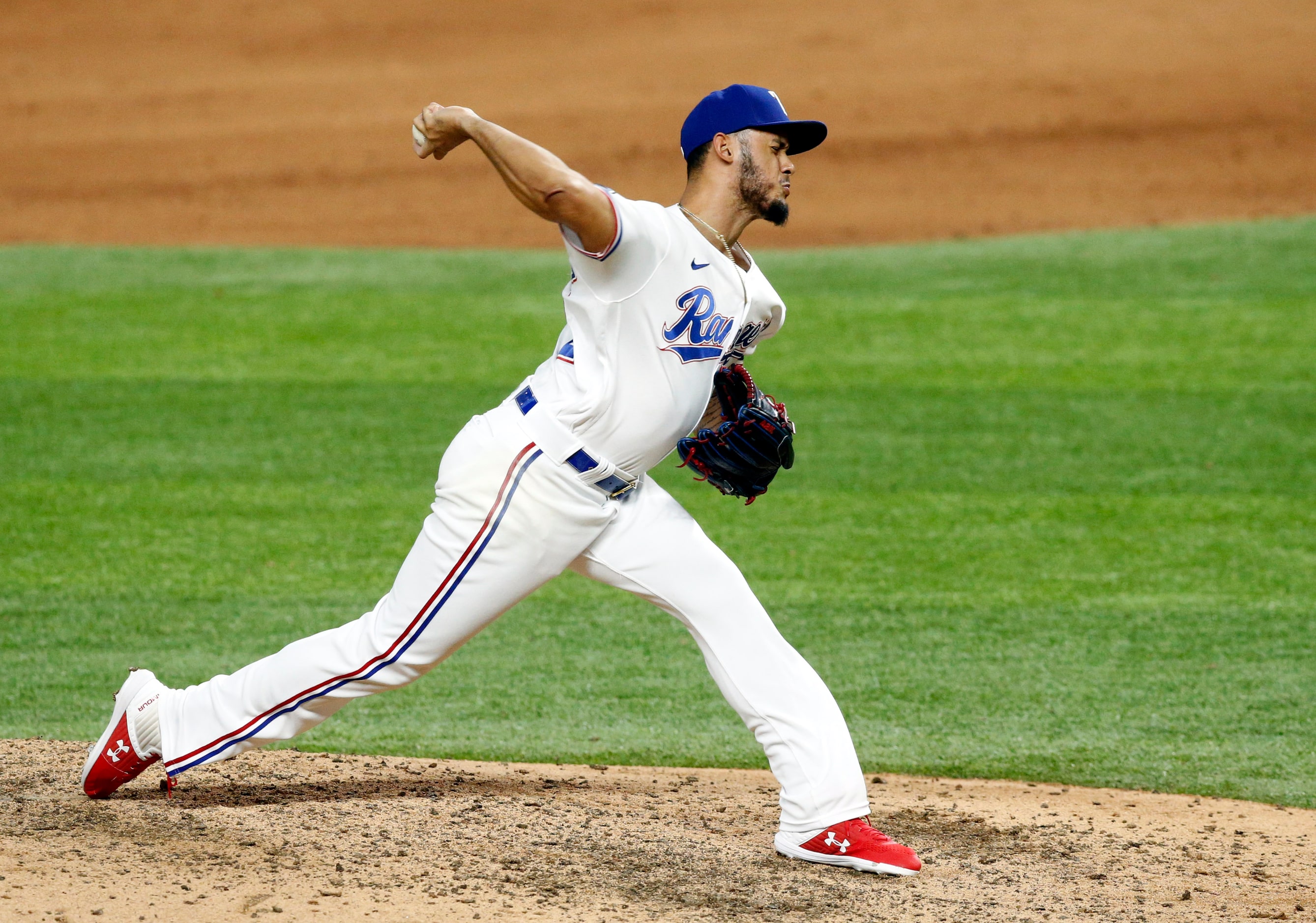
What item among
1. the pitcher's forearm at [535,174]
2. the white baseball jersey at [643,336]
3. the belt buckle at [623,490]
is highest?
the pitcher's forearm at [535,174]

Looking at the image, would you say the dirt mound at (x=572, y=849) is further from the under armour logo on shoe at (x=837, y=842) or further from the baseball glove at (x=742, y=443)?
the baseball glove at (x=742, y=443)

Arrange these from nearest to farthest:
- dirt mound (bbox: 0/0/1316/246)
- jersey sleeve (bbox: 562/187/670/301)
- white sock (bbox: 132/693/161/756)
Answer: jersey sleeve (bbox: 562/187/670/301) → white sock (bbox: 132/693/161/756) → dirt mound (bbox: 0/0/1316/246)

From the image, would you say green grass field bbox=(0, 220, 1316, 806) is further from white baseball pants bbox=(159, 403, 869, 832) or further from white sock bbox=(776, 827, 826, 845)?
white baseball pants bbox=(159, 403, 869, 832)

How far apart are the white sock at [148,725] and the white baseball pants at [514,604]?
0.04m

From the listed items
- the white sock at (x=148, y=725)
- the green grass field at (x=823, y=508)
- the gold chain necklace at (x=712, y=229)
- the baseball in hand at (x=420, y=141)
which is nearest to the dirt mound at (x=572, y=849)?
the white sock at (x=148, y=725)

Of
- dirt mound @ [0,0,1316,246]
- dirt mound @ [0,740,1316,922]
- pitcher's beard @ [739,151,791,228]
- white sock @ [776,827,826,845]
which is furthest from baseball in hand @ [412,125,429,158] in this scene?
dirt mound @ [0,0,1316,246]

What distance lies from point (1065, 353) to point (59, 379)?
6.99 meters

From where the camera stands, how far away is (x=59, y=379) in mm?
10555

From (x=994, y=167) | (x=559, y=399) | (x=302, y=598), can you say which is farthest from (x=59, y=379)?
(x=994, y=167)

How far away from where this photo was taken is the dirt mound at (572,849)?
362cm

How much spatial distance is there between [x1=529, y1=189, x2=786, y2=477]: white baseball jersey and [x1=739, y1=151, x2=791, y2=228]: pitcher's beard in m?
0.16

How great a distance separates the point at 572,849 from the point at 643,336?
134 cm

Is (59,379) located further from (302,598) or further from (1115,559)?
(1115,559)

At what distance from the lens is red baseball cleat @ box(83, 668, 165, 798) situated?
161 inches
